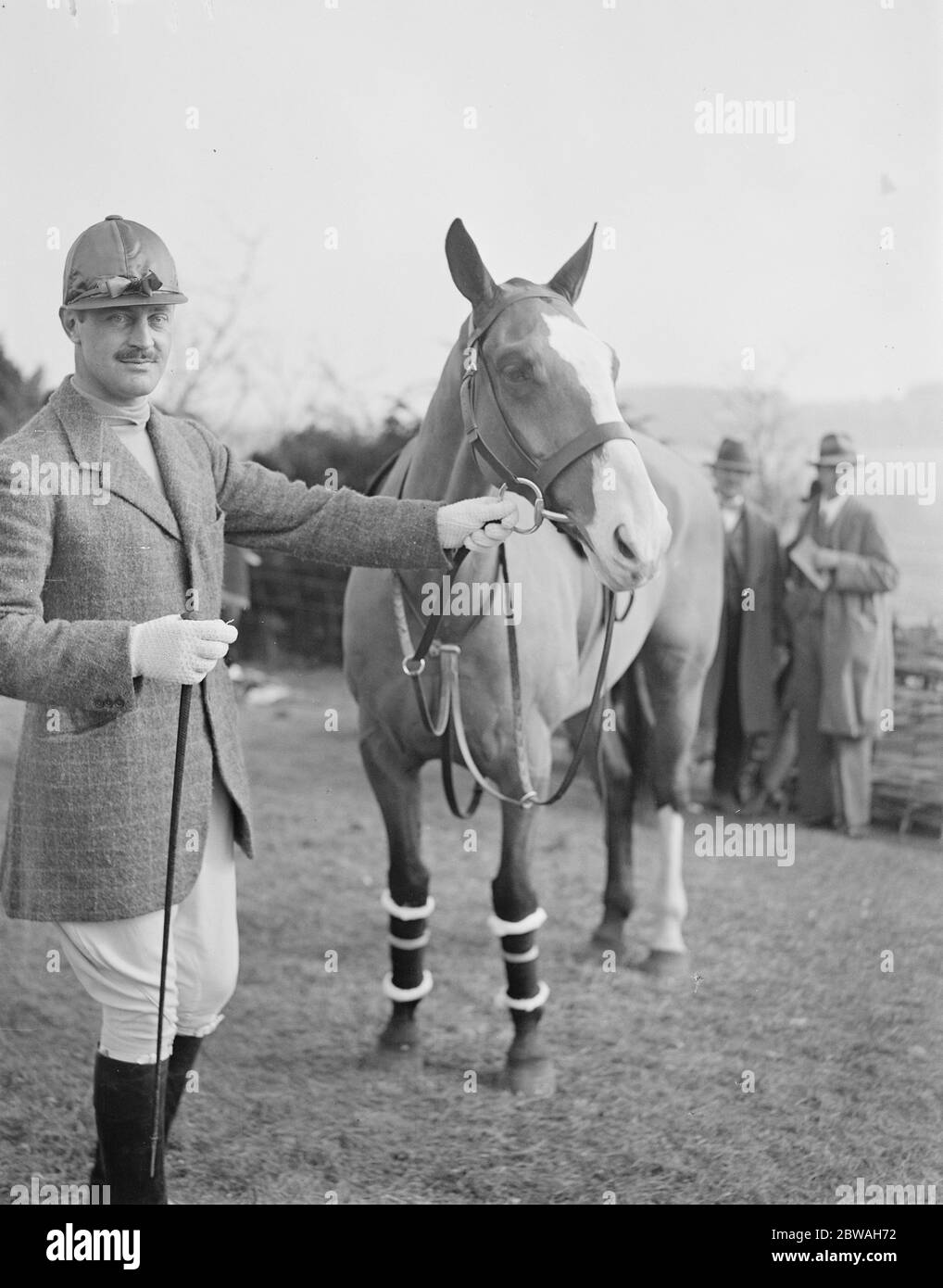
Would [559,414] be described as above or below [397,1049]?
above

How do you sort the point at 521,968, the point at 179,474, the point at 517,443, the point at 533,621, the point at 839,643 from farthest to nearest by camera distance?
1. the point at 839,643
2. the point at 521,968
3. the point at 533,621
4. the point at 517,443
5. the point at 179,474

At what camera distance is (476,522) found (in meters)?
2.57

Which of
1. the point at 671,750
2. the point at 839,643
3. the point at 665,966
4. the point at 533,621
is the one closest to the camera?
the point at 533,621

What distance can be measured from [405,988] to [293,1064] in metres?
0.41

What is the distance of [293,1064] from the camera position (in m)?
3.54

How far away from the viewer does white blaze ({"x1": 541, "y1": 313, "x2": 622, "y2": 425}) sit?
2473 mm

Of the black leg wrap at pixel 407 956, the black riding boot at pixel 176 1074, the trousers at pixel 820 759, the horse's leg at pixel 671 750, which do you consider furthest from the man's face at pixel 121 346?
the trousers at pixel 820 759

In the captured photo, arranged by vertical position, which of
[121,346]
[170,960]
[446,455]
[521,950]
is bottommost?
[521,950]

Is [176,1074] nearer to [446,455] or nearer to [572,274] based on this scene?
[446,455]

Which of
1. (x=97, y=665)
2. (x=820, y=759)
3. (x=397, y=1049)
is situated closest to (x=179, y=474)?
(x=97, y=665)

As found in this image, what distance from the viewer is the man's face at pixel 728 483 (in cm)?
613

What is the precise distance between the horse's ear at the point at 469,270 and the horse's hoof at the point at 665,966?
103 inches

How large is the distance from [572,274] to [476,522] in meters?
0.67

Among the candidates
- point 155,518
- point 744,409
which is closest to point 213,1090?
point 155,518
